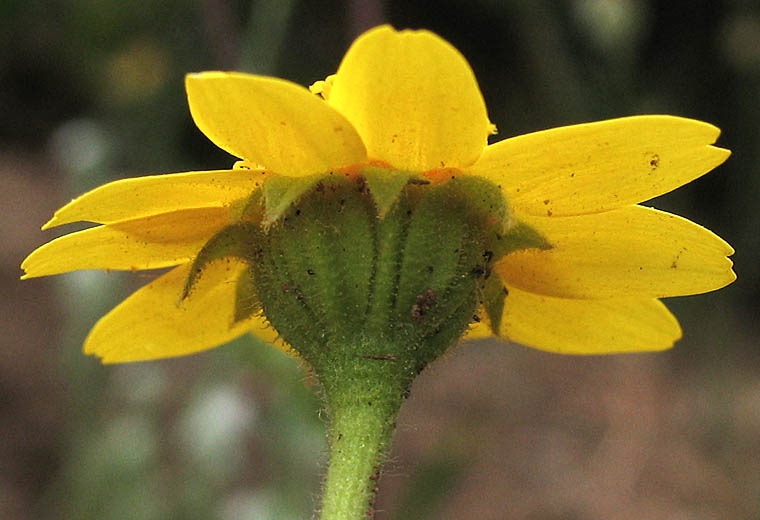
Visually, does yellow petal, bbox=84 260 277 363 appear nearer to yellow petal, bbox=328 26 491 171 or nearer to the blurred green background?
yellow petal, bbox=328 26 491 171

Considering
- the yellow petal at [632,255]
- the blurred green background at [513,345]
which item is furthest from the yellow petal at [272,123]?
the blurred green background at [513,345]

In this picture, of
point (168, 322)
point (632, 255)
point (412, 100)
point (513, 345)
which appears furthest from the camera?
point (513, 345)

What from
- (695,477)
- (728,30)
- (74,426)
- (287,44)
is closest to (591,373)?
(695,477)

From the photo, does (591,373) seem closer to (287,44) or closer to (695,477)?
(695,477)

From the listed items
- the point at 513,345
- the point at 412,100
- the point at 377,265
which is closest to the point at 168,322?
the point at 377,265

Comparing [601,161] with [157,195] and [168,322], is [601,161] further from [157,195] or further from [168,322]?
[168,322]

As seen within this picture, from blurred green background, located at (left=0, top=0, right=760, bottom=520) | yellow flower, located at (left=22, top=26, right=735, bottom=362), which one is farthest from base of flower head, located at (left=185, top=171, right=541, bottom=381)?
blurred green background, located at (left=0, top=0, right=760, bottom=520)
